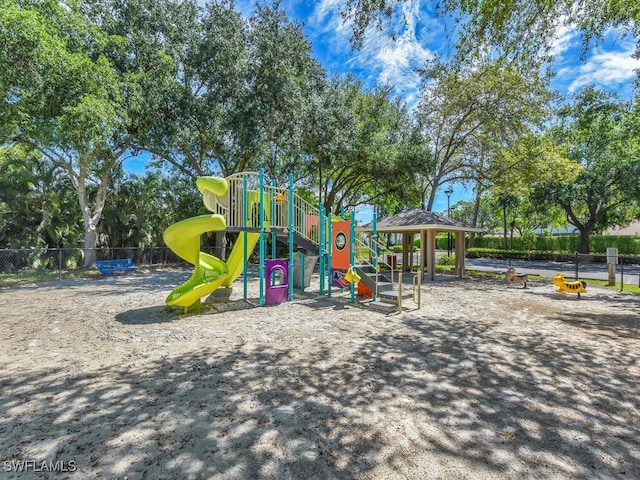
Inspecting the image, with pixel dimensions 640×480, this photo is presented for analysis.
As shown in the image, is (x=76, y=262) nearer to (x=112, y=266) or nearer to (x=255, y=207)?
(x=112, y=266)

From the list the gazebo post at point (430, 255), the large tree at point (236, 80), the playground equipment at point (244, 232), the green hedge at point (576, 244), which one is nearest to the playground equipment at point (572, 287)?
the gazebo post at point (430, 255)

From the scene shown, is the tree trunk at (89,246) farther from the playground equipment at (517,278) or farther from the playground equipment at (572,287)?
the playground equipment at (572,287)

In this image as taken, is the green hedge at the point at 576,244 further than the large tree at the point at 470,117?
Yes

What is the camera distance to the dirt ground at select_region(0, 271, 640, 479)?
8.68ft

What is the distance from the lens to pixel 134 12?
1559 cm

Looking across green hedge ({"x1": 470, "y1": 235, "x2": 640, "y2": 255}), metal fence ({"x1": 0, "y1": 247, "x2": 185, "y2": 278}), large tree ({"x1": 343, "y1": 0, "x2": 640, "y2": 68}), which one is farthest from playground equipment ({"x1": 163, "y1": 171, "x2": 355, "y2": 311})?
green hedge ({"x1": 470, "y1": 235, "x2": 640, "y2": 255})

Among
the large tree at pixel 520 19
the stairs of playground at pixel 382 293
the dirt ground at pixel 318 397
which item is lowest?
the dirt ground at pixel 318 397

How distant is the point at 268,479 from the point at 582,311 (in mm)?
9502

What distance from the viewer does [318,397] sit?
12.4 ft

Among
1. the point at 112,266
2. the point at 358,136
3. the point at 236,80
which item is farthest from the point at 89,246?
the point at 358,136

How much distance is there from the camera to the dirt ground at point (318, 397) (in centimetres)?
265

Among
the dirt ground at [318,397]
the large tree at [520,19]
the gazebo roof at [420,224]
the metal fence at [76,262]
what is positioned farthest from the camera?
the gazebo roof at [420,224]

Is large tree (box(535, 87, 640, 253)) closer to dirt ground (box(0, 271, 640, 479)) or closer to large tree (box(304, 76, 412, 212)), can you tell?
large tree (box(304, 76, 412, 212))

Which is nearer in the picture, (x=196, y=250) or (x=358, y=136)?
(x=196, y=250)
